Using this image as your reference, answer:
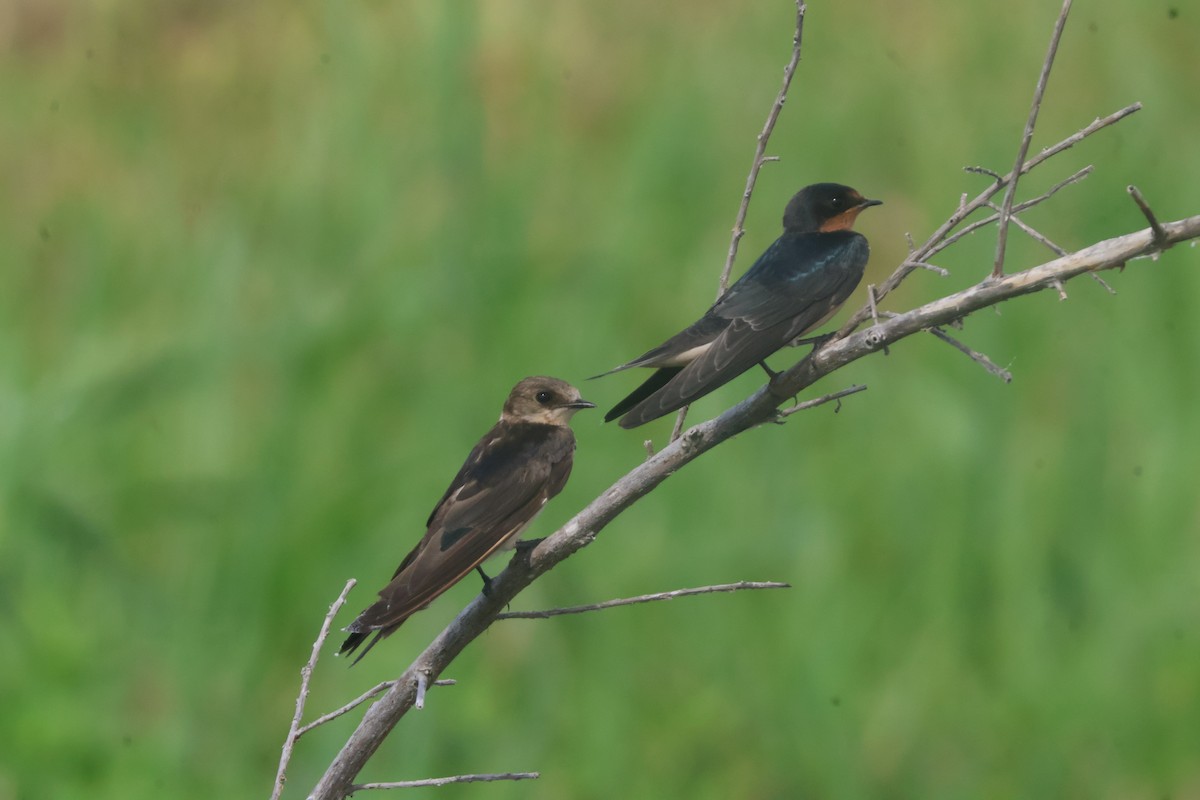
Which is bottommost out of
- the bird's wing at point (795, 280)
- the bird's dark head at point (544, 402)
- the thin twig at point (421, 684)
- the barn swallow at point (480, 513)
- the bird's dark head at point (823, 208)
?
the thin twig at point (421, 684)

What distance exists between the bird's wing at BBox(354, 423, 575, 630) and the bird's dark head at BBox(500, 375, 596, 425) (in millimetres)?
338

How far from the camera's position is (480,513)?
3.17m

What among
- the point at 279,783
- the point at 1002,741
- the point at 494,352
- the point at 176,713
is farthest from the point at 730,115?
the point at 279,783

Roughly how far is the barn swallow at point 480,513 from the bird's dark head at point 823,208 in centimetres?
87

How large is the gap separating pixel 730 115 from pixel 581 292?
1355 millimetres

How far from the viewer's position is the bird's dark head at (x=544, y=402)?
4.09 meters

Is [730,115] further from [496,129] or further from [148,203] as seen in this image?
[148,203]

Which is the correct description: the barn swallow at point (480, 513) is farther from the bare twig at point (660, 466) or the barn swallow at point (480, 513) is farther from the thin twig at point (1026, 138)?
the thin twig at point (1026, 138)

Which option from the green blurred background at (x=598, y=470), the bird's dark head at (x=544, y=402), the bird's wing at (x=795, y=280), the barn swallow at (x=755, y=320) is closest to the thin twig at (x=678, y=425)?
the barn swallow at (x=755, y=320)

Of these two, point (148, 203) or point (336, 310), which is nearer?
point (336, 310)

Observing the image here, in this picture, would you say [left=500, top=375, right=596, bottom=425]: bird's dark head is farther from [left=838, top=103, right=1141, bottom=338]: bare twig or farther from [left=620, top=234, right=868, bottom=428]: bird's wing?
[left=838, top=103, right=1141, bottom=338]: bare twig

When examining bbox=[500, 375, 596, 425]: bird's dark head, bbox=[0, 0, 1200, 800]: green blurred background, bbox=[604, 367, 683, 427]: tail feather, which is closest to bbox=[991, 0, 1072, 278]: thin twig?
bbox=[604, 367, 683, 427]: tail feather

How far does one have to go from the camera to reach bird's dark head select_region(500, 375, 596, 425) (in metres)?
4.09

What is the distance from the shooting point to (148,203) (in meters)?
6.83
